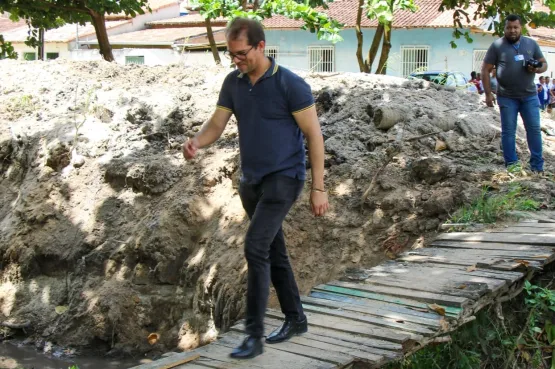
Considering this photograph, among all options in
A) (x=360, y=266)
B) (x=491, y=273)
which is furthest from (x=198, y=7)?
(x=491, y=273)

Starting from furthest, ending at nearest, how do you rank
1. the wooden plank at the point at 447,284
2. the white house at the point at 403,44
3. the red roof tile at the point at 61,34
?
1. the red roof tile at the point at 61,34
2. the white house at the point at 403,44
3. the wooden plank at the point at 447,284

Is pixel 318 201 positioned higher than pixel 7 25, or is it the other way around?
pixel 7 25

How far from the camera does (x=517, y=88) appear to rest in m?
7.50

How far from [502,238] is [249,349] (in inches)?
112

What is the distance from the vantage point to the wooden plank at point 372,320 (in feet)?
15.0

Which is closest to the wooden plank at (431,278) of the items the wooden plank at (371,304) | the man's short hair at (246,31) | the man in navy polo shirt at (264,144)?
the wooden plank at (371,304)

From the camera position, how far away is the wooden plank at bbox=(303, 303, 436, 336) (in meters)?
4.57

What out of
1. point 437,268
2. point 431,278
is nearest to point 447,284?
point 431,278

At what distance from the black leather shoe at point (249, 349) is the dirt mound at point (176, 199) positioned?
208 centimetres

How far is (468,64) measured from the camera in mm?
27203

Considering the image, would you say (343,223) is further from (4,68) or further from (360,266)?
(4,68)

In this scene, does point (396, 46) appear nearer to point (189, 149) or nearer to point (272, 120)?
point (189, 149)

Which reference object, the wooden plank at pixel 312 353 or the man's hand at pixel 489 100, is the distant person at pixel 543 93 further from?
the wooden plank at pixel 312 353

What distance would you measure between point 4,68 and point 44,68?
0.68m
